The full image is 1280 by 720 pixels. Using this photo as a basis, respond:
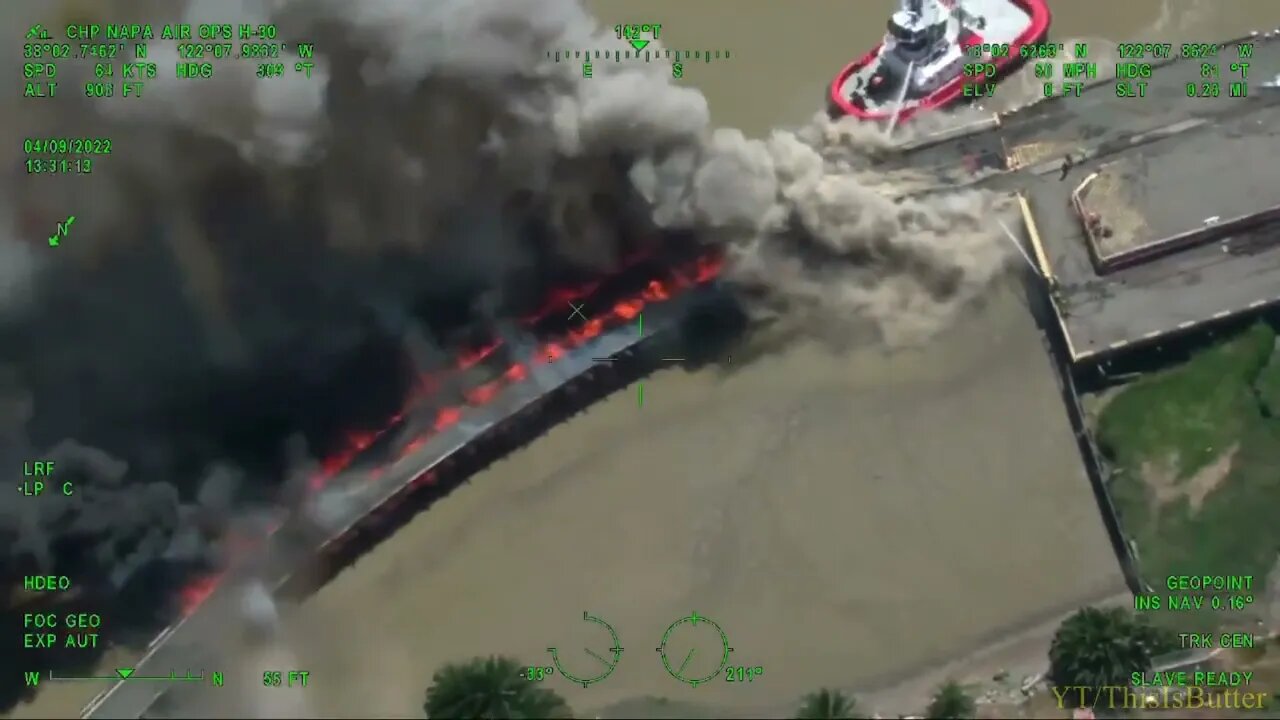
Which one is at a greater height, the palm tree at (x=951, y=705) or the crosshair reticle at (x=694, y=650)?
the crosshair reticle at (x=694, y=650)

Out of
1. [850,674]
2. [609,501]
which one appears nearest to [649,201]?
[609,501]

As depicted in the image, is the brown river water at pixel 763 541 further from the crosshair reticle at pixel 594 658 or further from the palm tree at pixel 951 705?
the palm tree at pixel 951 705

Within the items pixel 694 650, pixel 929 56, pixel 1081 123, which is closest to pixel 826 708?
pixel 694 650

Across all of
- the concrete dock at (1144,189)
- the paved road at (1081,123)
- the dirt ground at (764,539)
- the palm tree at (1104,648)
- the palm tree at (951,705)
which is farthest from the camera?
the paved road at (1081,123)

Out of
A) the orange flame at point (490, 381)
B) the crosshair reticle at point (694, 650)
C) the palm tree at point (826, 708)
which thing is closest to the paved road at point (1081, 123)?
the orange flame at point (490, 381)

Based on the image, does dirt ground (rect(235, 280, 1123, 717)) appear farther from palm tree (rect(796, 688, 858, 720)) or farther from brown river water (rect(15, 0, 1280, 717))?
palm tree (rect(796, 688, 858, 720))

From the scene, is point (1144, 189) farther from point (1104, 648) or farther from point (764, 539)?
point (764, 539)
